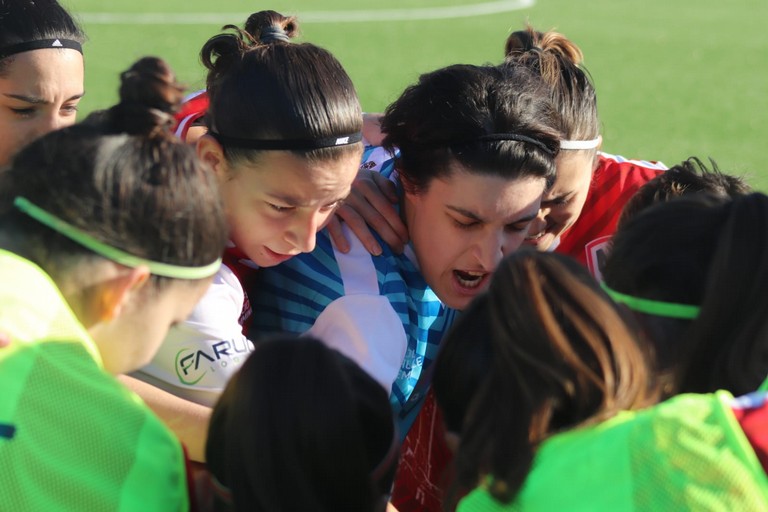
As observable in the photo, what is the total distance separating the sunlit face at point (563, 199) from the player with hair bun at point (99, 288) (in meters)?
1.20

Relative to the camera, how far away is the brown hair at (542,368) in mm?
1553

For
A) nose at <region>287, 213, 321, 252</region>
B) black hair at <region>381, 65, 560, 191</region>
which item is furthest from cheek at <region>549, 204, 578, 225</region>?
nose at <region>287, 213, 321, 252</region>

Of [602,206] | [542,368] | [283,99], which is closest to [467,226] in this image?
[283,99]

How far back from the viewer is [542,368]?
61.4 inches

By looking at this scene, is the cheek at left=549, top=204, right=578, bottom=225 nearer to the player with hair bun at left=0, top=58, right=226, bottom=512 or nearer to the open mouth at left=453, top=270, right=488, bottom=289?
the open mouth at left=453, top=270, right=488, bottom=289

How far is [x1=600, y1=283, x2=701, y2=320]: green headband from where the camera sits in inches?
72.5

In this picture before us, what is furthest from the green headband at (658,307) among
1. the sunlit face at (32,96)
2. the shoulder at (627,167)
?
the sunlit face at (32,96)

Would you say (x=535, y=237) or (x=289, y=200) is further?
(x=535, y=237)

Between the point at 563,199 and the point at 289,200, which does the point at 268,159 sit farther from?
the point at 563,199

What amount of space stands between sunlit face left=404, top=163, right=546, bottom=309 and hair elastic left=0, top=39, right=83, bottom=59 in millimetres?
1401

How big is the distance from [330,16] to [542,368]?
11091mm

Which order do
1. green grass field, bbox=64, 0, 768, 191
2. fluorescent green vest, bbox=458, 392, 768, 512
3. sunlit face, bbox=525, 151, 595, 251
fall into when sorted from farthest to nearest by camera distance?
green grass field, bbox=64, 0, 768, 191
sunlit face, bbox=525, 151, 595, 251
fluorescent green vest, bbox=458, 392, 768, 512

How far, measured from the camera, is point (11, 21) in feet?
10.6

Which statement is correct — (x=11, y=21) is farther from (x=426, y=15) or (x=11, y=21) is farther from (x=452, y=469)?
(x=426, y=15)
